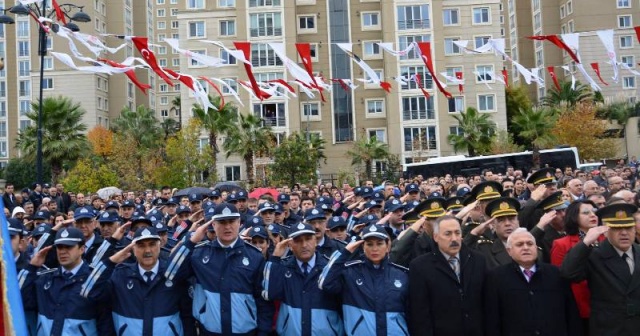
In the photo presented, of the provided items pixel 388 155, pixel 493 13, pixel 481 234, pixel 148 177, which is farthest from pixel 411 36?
pixel 481 234

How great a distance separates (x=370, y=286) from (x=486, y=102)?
50093 millimetres

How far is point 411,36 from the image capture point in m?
54.2

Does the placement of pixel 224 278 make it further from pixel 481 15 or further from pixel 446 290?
pixel 481 15

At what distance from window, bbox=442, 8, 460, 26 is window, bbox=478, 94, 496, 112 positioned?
5966 mm

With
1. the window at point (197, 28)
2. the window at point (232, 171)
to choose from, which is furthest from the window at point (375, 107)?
the window at point (197, 28)

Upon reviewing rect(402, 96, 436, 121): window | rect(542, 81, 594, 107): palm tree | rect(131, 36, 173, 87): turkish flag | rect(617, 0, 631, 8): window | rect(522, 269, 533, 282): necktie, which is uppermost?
rect(617, 0, 631, 8): window

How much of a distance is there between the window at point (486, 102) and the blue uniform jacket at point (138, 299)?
164 ft

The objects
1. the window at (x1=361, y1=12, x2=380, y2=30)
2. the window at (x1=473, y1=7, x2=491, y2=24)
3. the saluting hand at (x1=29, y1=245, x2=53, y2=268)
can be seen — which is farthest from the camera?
the window at (x1=361, y1=12, x2=380, y2=30)

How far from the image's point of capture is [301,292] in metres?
6.87

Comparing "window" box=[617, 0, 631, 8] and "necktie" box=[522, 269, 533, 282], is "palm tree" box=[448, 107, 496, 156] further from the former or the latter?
"necktie" box=[522, 269, 533, 282]

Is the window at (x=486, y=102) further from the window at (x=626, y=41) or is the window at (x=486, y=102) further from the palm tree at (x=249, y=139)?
the window at (x=626, y=41)

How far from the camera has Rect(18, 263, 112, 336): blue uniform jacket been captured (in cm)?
675

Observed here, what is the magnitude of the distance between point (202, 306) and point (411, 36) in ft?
162

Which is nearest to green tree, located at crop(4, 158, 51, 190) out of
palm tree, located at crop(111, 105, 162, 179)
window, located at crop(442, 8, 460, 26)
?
palm tree, located at crop(111, 105, 162, 179)
